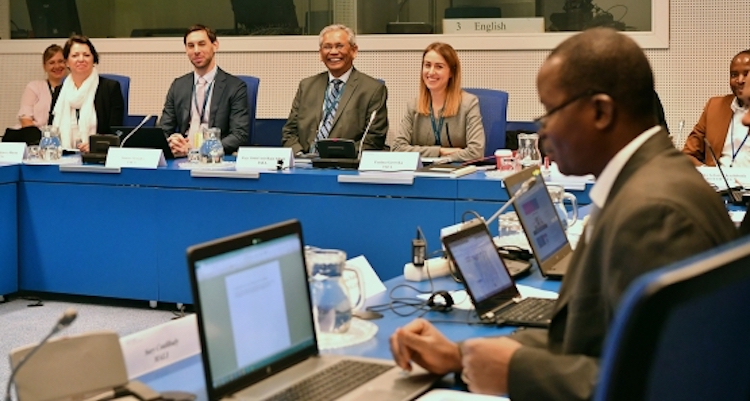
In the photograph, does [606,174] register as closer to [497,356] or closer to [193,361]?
[497,356]

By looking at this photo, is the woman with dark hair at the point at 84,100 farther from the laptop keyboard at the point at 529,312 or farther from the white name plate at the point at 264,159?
the laptop keyboard at the point at 529,312

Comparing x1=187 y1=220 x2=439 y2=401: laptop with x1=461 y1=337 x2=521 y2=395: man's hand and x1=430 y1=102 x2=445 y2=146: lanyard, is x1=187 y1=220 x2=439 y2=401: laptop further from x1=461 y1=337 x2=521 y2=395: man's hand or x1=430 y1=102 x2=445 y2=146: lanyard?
x1=430 y1=102 x2=445 y2=146: lanyard

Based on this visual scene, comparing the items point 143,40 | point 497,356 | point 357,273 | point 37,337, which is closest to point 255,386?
point 497,356

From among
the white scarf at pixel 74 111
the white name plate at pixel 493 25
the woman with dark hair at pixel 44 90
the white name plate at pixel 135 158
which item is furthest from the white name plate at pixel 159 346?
the woman with dark hair at pixel 44 90

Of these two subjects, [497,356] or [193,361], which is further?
[193,361]

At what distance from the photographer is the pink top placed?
23.5ft

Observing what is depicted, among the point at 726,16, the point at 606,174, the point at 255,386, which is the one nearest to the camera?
the point at 606,174

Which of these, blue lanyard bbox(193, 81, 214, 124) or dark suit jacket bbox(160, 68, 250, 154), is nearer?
dark suit jacket bbox(160, 68, 250, 154)

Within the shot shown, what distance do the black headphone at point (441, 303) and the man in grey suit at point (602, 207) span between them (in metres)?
0.63

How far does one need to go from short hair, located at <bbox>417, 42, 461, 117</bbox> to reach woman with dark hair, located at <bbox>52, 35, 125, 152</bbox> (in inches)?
80.8

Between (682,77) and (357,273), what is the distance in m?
4.70

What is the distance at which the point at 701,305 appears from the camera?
2.67ft

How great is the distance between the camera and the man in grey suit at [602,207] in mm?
1290

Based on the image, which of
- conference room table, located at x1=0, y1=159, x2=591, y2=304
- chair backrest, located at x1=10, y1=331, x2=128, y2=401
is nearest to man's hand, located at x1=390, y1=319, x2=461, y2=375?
chair backrest, located at x1=10, y1=331, x2=128, y2=401
